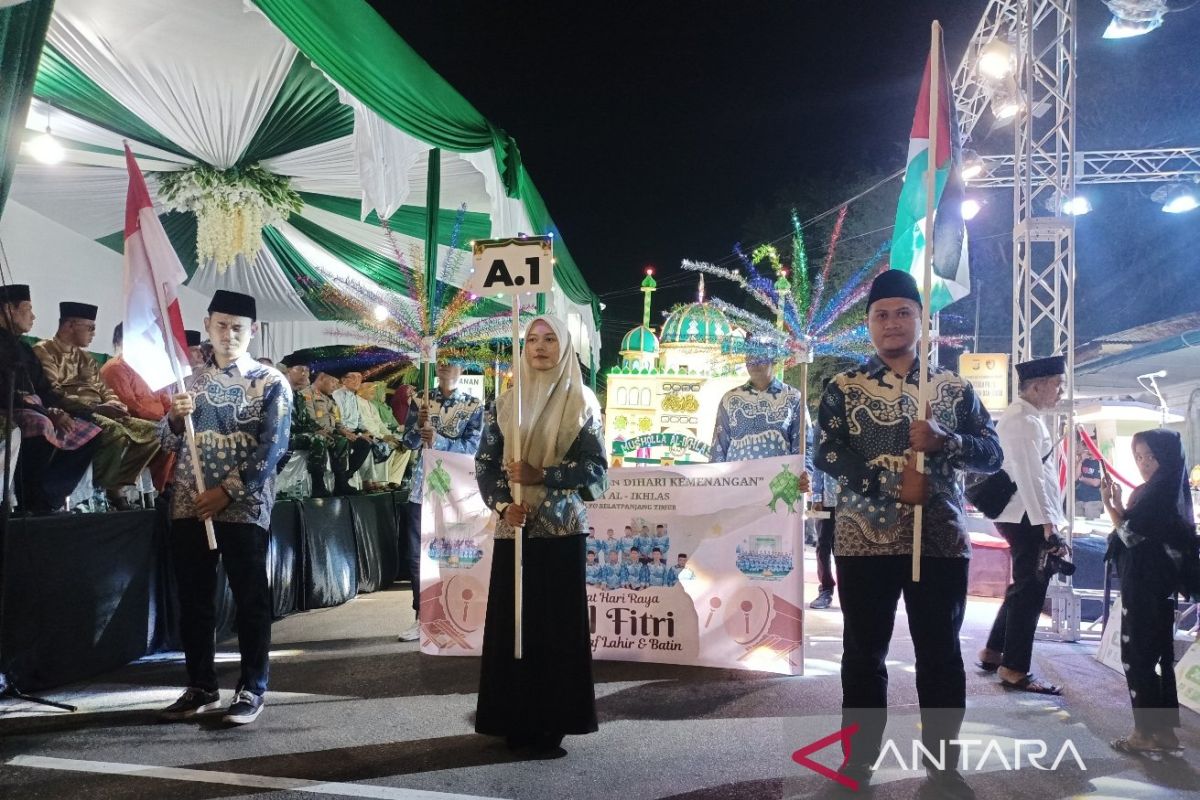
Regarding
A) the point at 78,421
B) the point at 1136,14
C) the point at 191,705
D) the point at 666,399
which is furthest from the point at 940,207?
the point at 666,399

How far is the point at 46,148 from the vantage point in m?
6.89

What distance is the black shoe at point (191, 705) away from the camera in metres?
3.99

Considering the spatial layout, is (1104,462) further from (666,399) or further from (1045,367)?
(666,399)

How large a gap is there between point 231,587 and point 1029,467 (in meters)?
4.56

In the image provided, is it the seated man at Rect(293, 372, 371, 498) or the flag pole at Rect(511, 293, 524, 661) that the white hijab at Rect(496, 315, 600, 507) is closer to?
the flag pole at Rect(511, 293, 524, 661)

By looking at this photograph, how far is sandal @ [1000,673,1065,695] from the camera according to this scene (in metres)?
4.62

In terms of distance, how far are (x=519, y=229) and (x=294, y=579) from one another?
3744 mm

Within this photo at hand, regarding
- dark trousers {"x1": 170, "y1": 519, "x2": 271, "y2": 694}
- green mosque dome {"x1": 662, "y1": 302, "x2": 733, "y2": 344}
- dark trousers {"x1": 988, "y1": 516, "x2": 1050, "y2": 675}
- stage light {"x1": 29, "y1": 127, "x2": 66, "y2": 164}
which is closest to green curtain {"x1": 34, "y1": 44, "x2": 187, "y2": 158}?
stage light {"x1": 29, "y1": 127, "x2": 66, "y2": 164}

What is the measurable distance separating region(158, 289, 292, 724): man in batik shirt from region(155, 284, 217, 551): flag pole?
55 millimetres

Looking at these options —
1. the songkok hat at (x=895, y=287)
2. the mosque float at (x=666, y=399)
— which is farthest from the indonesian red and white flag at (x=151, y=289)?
the mosque float at (x=666, y=399)

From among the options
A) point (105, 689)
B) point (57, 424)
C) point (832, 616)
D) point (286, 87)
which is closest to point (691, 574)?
→ point (832, 616)

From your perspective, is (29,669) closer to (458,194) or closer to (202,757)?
(202,757)

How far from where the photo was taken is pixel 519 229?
782 cm

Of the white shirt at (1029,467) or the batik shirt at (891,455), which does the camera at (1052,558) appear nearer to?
the white shirt at (1029,467)
